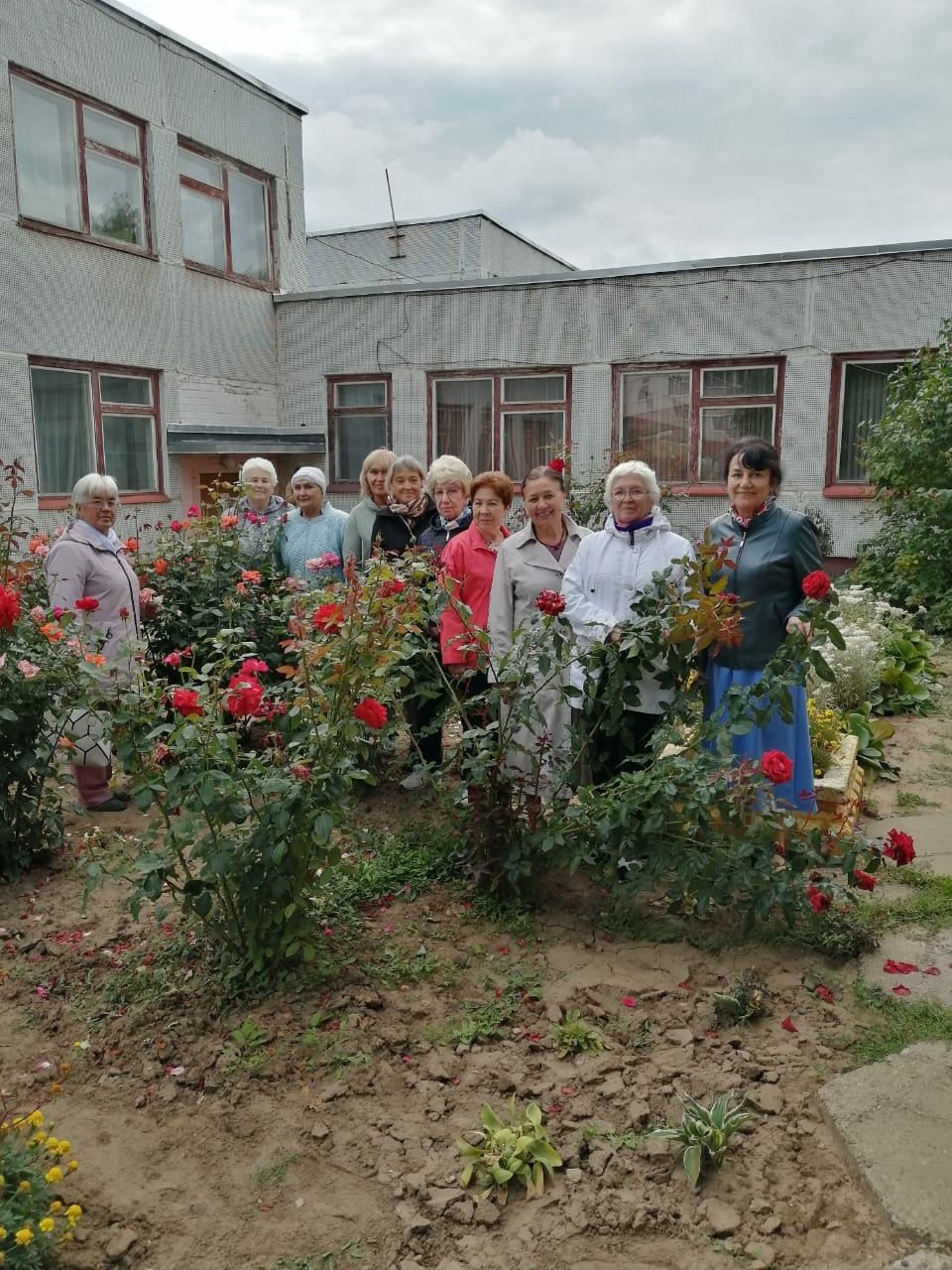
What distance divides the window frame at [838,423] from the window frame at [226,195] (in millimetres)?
7911

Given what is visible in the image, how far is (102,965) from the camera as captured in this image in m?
3.21

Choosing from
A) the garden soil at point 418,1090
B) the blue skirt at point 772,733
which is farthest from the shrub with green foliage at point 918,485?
the garden soil at point 418,1090

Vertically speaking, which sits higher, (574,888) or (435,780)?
(435,780)

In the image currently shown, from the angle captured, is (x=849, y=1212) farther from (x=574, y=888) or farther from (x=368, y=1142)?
(x=574, y=888)

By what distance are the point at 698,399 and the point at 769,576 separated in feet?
30.1

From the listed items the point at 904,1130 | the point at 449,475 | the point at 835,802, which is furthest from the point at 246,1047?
the point at 449,475

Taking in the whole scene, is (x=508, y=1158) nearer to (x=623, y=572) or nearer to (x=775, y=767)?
(x=775, y=767)

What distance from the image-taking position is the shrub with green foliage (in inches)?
376

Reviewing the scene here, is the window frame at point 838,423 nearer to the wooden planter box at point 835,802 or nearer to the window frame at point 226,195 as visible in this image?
the wooden planter box at point 835,802

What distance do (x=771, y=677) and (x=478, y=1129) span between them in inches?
63.0

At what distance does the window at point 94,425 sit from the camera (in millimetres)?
10891

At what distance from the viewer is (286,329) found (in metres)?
14.2

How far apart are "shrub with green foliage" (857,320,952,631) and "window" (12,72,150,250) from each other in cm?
896

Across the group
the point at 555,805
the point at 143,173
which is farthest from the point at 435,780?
the point at 143,173
